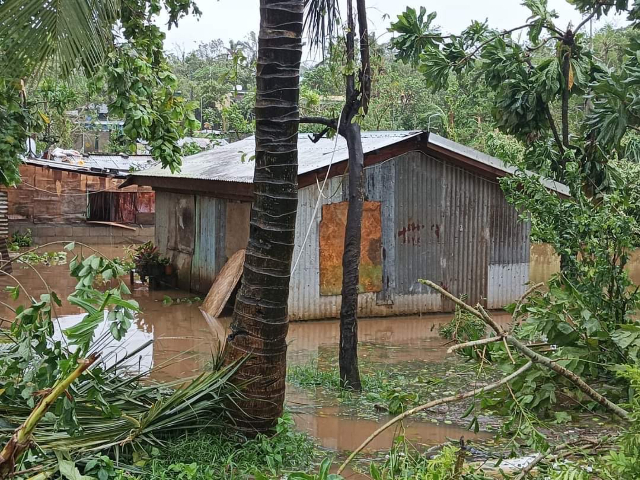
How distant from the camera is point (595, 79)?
1072 cm

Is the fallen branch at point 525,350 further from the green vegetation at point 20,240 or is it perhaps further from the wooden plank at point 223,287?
the green vegetation at point 20,240

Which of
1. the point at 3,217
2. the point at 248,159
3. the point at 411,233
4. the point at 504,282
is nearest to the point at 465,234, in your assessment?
the point at 411,233

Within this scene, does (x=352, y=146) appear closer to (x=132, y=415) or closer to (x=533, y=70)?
(x=533, y=70)

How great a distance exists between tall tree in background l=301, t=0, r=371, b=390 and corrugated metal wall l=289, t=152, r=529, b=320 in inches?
206

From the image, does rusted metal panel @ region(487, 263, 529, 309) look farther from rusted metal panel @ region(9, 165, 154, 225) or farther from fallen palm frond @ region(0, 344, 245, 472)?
rusted metal panel @ region(9, 165, 154, 225)

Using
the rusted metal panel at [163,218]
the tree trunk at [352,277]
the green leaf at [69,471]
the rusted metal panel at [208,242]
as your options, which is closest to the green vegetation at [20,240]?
the rusted metal panel at [163,218]

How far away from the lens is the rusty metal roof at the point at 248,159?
14.6m

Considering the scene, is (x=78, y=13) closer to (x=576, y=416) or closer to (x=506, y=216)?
(x=576, y=416)

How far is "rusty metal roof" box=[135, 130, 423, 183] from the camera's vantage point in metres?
14.6

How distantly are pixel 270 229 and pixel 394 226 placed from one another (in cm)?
946

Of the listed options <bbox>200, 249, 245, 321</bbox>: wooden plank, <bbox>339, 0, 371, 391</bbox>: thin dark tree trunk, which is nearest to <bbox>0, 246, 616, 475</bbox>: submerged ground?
<bbox>200, 249, 245, 321</bbox>: wooden plank

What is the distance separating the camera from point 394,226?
15.6 metres

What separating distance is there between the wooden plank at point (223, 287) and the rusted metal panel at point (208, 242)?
76cm

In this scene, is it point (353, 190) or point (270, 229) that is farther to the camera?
point (353, 190)
